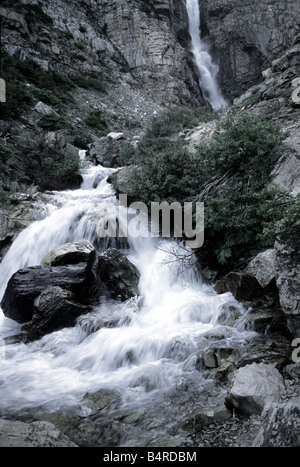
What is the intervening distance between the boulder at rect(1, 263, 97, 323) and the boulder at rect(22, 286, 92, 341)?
38 cm

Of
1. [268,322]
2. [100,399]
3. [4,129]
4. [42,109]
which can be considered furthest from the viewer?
[42,109]

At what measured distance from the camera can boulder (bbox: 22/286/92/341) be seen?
18.4 feet

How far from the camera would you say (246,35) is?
29734 mm

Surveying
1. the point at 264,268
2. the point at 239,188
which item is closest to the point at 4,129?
the point at 239,188

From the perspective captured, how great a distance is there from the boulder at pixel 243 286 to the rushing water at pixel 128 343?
0.63 feet

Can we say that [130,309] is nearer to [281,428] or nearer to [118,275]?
[118,275]

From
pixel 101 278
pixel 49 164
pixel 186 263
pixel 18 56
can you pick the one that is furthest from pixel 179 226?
pixel 18 56

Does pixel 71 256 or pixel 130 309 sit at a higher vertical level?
pixel 71 256

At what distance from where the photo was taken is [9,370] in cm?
453

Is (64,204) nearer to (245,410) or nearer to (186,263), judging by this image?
(186,263)

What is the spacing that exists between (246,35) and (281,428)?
35.8 m

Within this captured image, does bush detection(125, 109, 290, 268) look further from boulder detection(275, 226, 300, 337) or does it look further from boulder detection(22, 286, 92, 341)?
boulder detection(22, 286, 92, 341)

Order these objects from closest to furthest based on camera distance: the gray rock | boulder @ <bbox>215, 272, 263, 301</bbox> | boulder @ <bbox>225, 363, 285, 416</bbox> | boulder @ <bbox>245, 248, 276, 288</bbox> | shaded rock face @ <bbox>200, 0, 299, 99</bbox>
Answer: boulder @ <bbox>225, 363, 285, 416</bbox>
boulder @ <bbox>245, 248, 276, 288</bbox>
boulder @ <bbox>215, 272, 263, 301</bbox>
the gray rock
shaded rock face @ <bbox>200, 0, 299, 99</bbox>

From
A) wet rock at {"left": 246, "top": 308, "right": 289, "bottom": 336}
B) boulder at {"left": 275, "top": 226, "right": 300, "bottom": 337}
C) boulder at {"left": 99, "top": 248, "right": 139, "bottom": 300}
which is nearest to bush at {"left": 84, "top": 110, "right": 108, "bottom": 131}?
boulder at {"left": 99, "top": 248, "right": 139, "bottom": 300}
